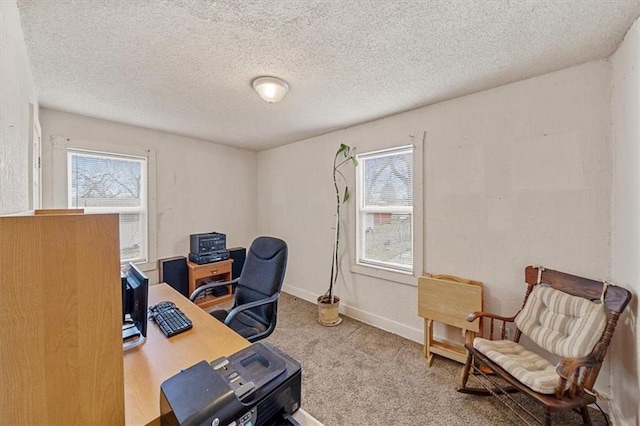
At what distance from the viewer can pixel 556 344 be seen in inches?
65.1

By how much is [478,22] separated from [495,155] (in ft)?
3.70

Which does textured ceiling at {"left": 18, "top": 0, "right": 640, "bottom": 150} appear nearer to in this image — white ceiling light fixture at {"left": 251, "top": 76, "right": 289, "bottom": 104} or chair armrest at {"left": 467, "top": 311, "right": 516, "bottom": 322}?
white ceiling light fixture at {"left": 251, "top": 76, "right": 289, "bottom": 104}

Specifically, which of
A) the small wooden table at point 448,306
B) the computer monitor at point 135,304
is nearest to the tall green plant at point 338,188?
the small wooden table at point 448,306

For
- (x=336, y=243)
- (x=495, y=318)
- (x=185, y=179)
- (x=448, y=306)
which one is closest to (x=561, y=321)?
(x=495, y=318)

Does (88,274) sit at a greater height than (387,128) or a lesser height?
lesser

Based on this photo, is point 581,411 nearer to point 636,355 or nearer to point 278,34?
point 636,355

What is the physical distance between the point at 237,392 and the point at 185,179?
3.58 meters

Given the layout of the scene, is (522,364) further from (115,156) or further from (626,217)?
(115,156)

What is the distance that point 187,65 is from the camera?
1.82m

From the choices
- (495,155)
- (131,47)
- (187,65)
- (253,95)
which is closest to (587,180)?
(495,155)

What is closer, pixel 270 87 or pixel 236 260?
pixel 270 87

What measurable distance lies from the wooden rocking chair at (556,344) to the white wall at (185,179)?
3.60 meters

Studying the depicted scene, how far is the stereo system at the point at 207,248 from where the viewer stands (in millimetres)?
3486

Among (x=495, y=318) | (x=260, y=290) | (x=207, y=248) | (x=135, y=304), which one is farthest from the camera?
(x=207, y=248)
